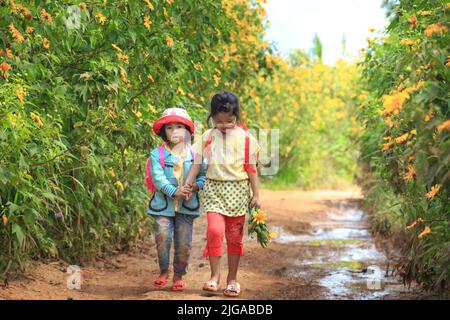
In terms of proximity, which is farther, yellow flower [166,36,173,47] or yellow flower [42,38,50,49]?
yellow flower [166,36,173,47]

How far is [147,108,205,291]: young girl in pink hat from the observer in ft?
18.3

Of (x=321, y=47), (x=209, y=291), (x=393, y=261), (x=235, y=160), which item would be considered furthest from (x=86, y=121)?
(x=321, y=47)

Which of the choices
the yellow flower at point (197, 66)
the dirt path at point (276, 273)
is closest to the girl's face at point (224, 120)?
the dirt path at point (276, 273)

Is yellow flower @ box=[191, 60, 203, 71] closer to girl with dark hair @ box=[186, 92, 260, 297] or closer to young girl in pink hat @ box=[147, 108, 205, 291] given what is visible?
young girl in pink hat @ box=[147, 108, 205, 291]

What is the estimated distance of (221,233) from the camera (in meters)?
5.40

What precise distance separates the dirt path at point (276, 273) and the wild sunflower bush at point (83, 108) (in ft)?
0.79

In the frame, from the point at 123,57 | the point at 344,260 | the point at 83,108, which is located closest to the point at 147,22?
the point at 123,57

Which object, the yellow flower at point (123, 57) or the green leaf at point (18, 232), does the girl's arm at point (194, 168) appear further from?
the green leaf at point (18, 232)

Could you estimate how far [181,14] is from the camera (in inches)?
281

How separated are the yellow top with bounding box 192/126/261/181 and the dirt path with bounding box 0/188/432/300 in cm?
86

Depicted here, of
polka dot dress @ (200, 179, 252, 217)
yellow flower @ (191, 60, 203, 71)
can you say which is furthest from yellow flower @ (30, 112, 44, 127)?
yellow flower @ (191, 60, 203, 71)
